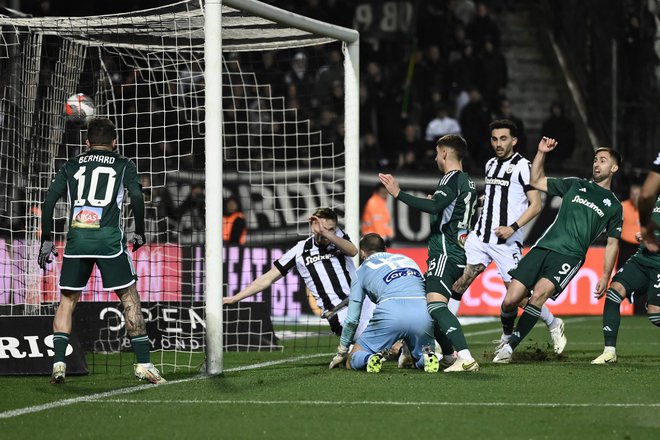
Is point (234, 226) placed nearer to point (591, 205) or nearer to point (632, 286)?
point (632, 286)

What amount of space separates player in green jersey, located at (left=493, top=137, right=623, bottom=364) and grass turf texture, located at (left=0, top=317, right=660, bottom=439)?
572 millimetres

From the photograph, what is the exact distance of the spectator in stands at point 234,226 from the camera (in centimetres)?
1709

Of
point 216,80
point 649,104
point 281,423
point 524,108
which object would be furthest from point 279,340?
point 524,108

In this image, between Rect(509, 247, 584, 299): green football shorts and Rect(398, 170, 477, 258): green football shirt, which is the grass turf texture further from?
Rect(398, 170, 477, 258): green football shirt

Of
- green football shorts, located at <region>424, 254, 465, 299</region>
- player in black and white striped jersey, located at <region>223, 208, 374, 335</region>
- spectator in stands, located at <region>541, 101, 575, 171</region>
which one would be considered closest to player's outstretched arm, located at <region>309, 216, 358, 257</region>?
player in black and white striped jersey, located at <region>223, 208, 374, 335</region>

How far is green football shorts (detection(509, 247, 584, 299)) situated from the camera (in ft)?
32.0

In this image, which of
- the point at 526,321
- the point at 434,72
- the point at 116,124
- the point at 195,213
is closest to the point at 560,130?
the point at 434,72

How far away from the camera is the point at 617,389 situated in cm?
820

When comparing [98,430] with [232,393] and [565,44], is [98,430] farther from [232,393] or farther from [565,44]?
[565,44]

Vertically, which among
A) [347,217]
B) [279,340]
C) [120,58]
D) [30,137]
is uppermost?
[120,58]

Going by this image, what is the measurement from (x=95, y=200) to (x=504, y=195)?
4221 millimetres

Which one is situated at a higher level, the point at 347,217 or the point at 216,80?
the point at 216,80

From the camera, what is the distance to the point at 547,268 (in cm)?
980

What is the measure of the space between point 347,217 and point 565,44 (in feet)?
40.0
